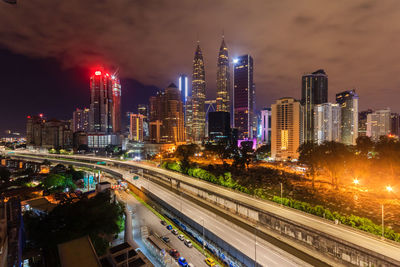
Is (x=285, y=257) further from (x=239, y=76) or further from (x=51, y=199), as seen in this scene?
(x=239, y=76)

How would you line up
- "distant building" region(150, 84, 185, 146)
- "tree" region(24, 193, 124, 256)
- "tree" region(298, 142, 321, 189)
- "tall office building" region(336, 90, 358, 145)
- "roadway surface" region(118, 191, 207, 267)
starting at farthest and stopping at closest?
1. "distant building" region(150, 84, 185, 146)
2. "tall office building" region(336, 90, 358, 145)
3. "tree" region(298, 142, 321, 189)
4. "roadway surface" region(118, 191, 207, 267)
5. "tree" region(24, 193, 124, 256)

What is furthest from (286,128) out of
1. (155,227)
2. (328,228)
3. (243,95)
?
(243,95)

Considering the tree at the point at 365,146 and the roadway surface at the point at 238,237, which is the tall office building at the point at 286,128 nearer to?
the tree at the point at 365,146

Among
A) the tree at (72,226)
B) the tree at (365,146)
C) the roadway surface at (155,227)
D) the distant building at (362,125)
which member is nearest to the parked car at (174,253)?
the roadway surface at (155,227)

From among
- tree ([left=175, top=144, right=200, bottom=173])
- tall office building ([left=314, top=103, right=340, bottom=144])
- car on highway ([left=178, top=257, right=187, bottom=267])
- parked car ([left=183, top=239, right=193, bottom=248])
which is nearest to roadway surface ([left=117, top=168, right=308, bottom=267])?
parked car ([left=183, top=239, right=193, bottom=248])

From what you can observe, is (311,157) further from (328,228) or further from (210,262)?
(210,262)

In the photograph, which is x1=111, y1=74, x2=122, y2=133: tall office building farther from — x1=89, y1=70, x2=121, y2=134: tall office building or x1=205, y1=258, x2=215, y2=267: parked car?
x1=205, y1=258, x2=215, y2=267: parked car
